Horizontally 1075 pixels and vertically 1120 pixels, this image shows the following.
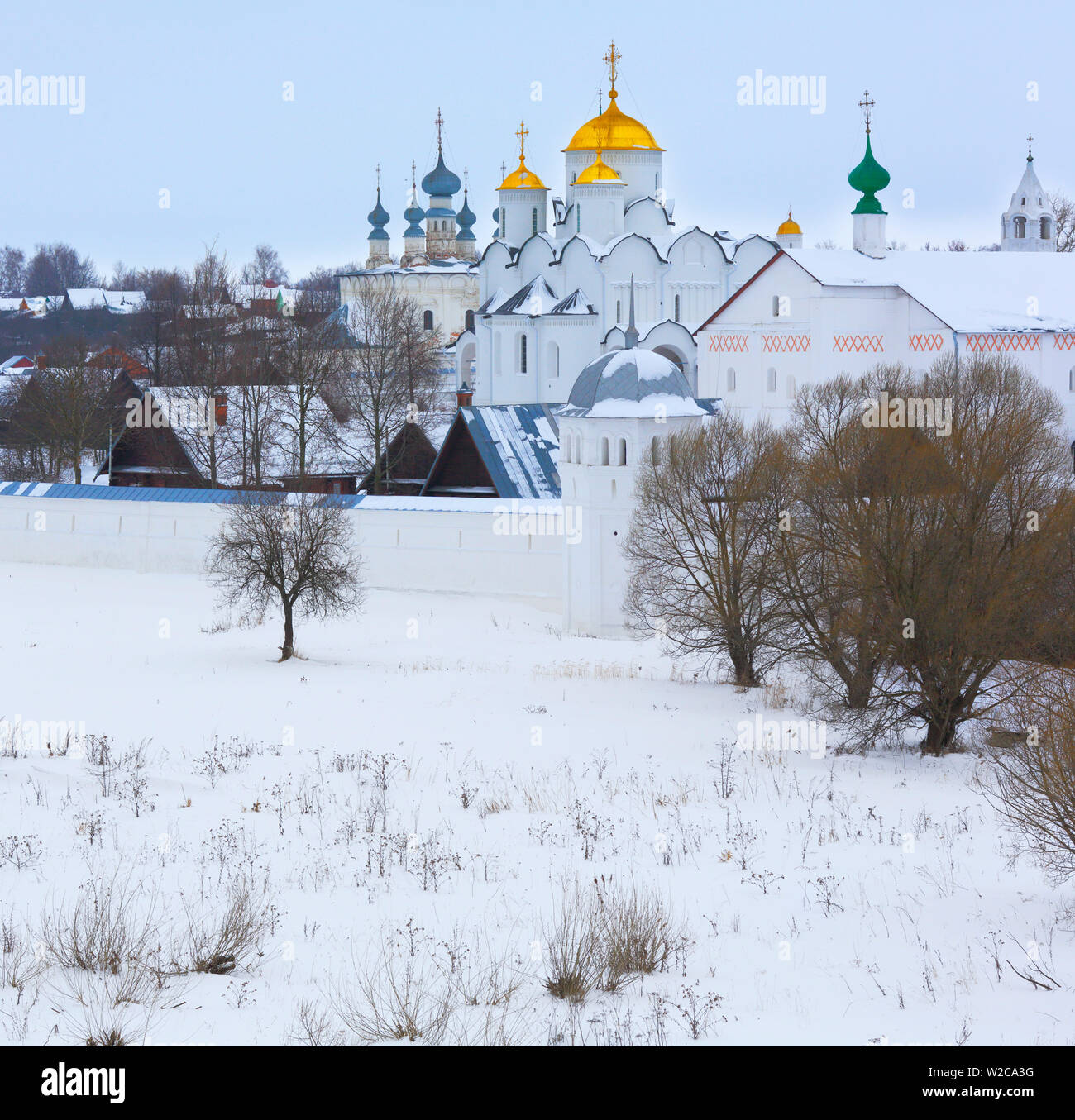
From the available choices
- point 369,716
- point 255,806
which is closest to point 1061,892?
point 255,806

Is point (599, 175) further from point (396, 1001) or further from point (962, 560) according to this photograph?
point (396, 1001)

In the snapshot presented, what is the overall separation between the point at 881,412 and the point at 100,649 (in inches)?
388

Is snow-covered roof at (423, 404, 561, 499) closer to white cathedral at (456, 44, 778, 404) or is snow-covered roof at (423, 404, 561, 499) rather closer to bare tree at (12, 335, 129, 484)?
white cathedral at (456, 44, 778, 404)

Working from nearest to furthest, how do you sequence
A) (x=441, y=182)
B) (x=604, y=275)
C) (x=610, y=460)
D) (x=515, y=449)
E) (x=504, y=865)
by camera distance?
(x=504, y=865), (x=610, y=460), (x=515, y=449), (x=604, y=275), (x=441, y=182)

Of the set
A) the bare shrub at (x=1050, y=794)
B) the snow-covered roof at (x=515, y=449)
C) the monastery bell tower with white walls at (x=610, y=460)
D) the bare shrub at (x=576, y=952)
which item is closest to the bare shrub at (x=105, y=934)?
the bare shrub at (x=576, y=952)

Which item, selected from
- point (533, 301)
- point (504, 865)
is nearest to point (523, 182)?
point (533, 301)

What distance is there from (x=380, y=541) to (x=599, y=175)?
56.7 ft

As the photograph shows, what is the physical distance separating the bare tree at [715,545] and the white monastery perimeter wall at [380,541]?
4543mm

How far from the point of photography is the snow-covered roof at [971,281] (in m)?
27.9

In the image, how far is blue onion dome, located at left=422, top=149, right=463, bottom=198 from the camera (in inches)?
2255

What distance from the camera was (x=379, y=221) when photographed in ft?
198

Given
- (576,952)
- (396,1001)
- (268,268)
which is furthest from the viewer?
(268,268)

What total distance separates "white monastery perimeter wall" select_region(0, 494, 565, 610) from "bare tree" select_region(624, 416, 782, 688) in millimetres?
4543

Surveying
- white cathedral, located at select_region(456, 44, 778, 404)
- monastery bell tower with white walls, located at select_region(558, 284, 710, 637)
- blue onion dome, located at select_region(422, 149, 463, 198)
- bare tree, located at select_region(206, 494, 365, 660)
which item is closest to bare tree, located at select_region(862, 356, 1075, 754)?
bare tree, located at select_region(206, 494, 365, 660)
